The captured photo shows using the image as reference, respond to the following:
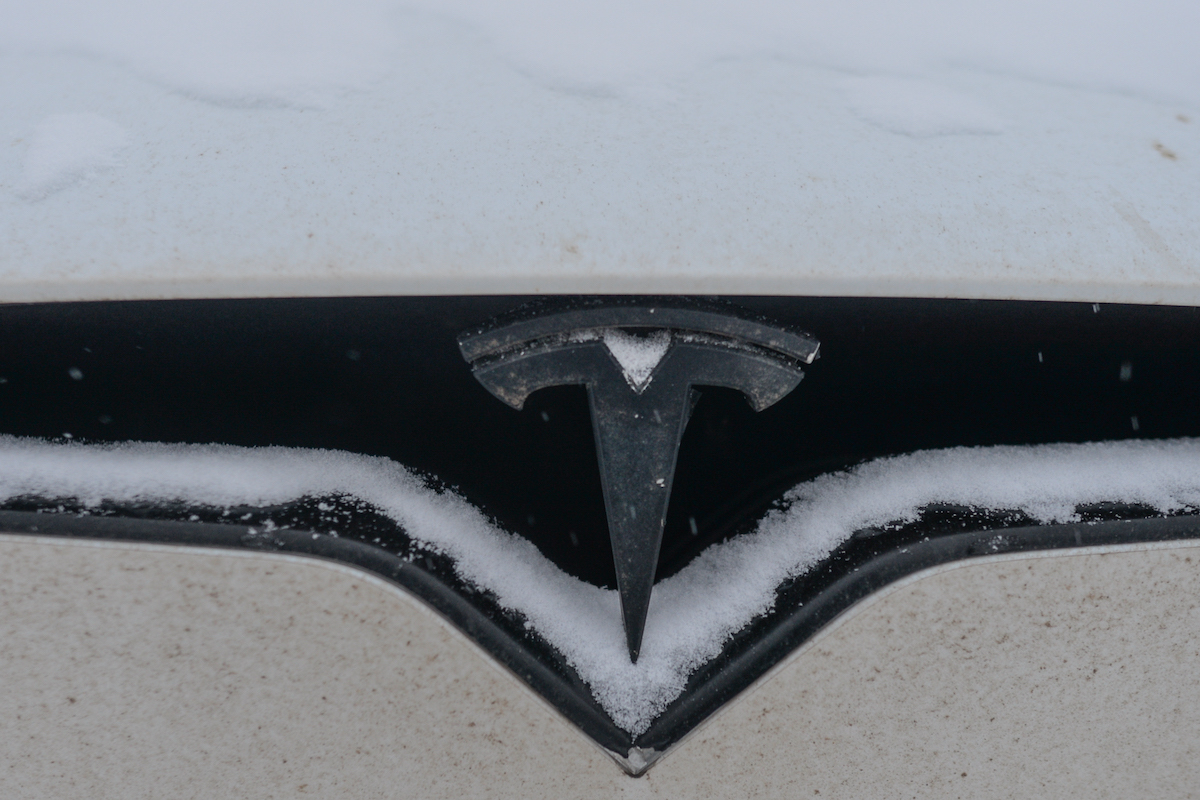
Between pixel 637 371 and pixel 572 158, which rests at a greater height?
pixel 572 158

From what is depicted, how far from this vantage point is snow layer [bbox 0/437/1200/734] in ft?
2.07

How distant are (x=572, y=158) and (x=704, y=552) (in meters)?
0.42

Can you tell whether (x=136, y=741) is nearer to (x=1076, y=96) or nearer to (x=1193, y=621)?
(x=1193, y=621)

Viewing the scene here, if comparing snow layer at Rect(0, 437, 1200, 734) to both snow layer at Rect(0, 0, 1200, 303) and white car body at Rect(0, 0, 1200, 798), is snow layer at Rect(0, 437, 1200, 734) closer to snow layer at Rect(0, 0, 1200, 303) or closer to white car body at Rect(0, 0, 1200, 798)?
white car body at Rect(0, 0, 1200, 798)

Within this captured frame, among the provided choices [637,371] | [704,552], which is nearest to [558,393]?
[637,371]

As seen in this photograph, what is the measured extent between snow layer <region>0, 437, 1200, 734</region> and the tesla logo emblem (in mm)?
87

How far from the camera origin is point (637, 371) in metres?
0.58

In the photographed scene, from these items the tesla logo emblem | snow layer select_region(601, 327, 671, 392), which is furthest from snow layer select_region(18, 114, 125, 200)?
snow layer select_region(601, 327, 671, 392)

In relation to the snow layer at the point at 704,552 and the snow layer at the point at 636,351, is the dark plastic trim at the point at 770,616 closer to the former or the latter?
the snow layer at the point at 704,552

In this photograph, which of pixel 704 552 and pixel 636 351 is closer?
pixel 636 351

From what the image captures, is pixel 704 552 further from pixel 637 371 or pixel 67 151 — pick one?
pixel 67 151

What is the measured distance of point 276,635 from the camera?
63 cm

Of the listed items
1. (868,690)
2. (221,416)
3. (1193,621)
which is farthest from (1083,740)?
(221,416)

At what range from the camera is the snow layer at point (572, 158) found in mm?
539
